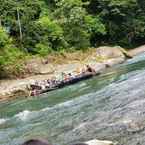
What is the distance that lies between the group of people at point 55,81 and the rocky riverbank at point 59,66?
0.62 m

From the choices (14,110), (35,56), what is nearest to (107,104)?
(14,110)

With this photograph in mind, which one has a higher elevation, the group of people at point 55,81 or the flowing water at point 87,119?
the flowing water at point 87,119

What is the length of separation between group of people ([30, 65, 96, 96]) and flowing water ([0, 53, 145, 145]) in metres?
9.63

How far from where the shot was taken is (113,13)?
5756 centimetres

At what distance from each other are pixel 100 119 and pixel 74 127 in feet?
3.07

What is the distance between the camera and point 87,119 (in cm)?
1705

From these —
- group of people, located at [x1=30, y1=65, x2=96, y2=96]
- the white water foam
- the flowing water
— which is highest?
the flowing water

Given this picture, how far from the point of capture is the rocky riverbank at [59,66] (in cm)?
3491

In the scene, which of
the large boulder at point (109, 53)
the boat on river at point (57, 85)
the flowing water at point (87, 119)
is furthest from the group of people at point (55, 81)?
the flowing water at point (87, 119)

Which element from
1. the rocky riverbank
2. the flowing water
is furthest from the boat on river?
the flowing water

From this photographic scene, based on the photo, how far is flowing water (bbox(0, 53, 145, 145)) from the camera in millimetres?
14476

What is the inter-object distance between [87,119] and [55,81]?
1899 cm

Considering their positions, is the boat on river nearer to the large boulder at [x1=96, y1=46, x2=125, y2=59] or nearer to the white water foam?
the large boulder at [x1=96, y1=46, x2=125, y2=59]

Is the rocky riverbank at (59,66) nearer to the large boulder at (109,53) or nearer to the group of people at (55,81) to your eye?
the large boulder at (109,53)
